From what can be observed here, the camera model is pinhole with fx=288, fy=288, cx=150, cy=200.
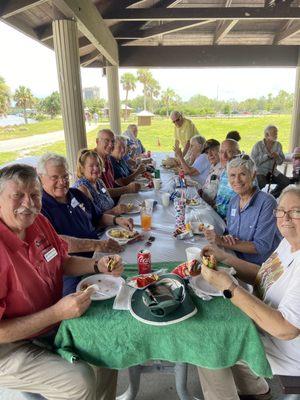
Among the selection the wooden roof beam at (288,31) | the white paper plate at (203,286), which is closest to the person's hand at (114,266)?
the white paper plate at (203,286)

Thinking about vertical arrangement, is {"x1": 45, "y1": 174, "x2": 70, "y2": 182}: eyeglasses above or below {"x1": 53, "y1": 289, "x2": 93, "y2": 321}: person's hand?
above

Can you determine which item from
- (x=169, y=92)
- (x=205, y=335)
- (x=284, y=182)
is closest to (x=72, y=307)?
(x=205, y=335)

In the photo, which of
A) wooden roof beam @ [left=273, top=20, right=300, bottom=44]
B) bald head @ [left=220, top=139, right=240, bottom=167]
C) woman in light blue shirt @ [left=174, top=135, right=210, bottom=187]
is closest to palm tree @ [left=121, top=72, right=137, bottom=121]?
wooden roof beam @ [left=273, top=20, right=300, bottom=44]

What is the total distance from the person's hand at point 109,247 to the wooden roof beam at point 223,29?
5129 millimetres

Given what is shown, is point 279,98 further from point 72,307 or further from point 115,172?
point 72,307

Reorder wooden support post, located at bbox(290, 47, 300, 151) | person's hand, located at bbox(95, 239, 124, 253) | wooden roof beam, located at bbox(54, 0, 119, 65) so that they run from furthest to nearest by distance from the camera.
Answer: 1. wooden support post, located at bbox(290, 47, 300, 151)
2. wooden roof beam, located at bbox(54, 0, 119, 65)
3. person's hand, located at bbox(95, 239, 124, 253)

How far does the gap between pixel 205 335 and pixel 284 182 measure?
431cm

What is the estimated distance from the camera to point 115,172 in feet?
11.9

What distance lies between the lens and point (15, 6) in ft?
9.04

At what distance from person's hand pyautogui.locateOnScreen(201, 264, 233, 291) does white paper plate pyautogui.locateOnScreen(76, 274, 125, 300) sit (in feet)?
1.27

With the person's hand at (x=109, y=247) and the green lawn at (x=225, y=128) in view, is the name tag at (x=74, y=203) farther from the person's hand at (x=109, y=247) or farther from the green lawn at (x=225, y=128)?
the green lawn at (x=225, y=128)

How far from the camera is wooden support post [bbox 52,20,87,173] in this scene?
301 cm

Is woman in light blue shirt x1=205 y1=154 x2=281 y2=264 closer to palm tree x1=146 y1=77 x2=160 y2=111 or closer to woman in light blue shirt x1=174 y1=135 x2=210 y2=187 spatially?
woman in light blue shirt x1=174 y1=135 x2=210 y2=187

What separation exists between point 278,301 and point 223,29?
6.46 meters
